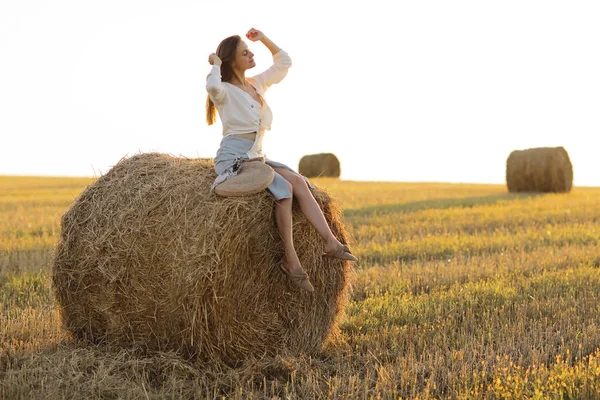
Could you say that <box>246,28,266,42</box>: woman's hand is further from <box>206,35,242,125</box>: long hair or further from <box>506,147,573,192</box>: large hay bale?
<box>506,147,573,192</box>: large hay bale

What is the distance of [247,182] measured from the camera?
511 centimetres

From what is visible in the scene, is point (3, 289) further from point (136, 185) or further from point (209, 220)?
point (209, 220)

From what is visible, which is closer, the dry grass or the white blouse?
the dry grass

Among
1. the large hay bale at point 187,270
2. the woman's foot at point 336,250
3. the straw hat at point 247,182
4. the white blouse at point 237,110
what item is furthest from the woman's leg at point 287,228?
the white blouse at point 237,110

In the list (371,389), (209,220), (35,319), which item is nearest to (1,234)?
(35,319)

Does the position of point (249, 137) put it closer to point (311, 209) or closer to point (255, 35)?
point (311, 209)

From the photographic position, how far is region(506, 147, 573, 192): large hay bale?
22172mm

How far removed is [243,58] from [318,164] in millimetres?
25460

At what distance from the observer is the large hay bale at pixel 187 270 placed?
197 inches

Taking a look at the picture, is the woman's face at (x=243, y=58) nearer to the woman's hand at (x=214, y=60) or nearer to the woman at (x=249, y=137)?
the woman at (x=249, y=137)

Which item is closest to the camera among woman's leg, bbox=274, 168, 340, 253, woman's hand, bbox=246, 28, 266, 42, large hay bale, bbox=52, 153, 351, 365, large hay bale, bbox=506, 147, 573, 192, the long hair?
large hay bale, bbox=52, 153, 351, 365

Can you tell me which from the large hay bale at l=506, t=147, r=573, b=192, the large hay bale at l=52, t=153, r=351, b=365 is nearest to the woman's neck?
the large hay bale at l=52, t=153, r=351, b=365

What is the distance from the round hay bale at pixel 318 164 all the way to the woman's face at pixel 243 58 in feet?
82.5

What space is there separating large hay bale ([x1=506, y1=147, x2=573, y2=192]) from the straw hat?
19.1 meters
